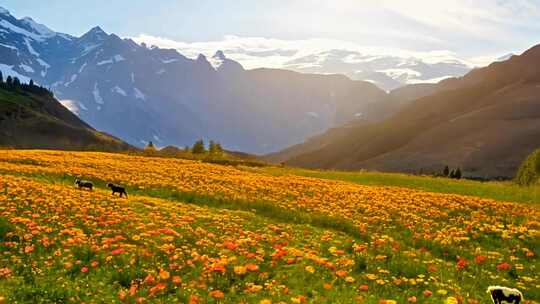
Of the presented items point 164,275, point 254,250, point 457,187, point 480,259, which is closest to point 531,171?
point 457,187

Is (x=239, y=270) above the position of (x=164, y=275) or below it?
above

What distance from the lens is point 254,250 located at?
16000 mm

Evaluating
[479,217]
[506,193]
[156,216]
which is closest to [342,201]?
[479,217]

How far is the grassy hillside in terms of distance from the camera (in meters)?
12.4

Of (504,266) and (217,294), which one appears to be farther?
(504,266)

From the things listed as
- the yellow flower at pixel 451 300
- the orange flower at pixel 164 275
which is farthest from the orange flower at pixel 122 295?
the yellow flower at pixel 451 300

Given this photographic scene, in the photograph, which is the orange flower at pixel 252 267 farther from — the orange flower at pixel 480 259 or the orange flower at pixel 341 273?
the orange flower at pixel 480 259

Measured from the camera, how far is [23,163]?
125 feet

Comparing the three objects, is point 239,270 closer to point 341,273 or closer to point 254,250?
point 254,250

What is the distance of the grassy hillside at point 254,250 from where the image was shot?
12.4m

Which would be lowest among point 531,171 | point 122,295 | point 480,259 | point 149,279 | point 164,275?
point 122,295

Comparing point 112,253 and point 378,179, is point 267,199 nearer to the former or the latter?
point 112,253

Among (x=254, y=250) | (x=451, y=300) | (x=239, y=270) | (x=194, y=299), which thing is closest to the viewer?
(x=451, y=300)

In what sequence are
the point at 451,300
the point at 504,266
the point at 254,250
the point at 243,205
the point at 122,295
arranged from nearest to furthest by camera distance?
the point at 451,300
the point at 122,295
the point at 504,266
the point at 254,250
the point at 243,205
